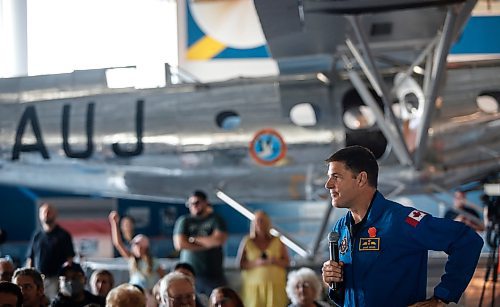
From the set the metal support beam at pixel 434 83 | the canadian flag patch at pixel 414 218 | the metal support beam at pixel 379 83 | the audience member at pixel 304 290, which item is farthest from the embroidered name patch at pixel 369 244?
the metal support beam at pixel 434 83

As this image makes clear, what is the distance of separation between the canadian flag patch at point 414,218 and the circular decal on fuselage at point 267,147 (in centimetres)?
508

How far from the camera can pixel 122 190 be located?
28.4 ft

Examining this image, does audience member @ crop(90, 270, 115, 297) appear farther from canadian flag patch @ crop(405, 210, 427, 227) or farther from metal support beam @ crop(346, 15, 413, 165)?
canadian flag patch @ crop(405, 210, 427, 227)

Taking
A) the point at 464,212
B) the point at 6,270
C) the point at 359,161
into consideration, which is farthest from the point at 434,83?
the point at 359,161

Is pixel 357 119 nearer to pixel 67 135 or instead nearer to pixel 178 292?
pixel 67 135

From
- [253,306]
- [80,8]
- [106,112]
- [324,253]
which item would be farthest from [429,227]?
[80,8]

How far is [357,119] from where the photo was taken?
7.91 m

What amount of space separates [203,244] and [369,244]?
4200mm

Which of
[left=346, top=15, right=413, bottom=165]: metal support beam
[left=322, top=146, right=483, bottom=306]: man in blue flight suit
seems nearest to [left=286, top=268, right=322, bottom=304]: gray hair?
[left=322, top=146, right=483, bottom=306]: man in blue flight suit

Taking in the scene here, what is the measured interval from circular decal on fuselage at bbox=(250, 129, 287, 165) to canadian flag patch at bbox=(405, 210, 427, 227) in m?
5.08

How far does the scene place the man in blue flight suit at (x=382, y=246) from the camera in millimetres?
2727

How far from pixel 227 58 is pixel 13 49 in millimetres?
3994

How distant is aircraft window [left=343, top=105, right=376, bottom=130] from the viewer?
7.77 metres

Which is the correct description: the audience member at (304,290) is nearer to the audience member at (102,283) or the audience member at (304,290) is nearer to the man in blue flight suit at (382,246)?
the audience member at (102,283)
